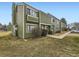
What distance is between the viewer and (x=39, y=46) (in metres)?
4.80

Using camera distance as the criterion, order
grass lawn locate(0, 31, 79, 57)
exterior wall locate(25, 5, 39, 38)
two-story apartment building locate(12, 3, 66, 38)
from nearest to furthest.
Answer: grass lawn locate(0, 31, 79, 57), two-story apartment building locate(12, 3, 66, 38), exterior wall locate(25, 5, 39, 38)

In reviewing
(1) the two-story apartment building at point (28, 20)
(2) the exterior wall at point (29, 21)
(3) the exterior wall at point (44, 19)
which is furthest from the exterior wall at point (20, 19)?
(3) the exterior wall at point (44, 19)

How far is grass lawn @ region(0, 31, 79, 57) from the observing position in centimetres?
462

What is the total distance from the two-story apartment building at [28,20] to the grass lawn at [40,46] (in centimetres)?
22

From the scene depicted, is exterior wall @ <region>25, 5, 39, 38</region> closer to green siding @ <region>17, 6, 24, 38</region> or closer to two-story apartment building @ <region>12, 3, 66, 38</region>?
two-story apartment building @ <region>12, 3, 66, 38</region>

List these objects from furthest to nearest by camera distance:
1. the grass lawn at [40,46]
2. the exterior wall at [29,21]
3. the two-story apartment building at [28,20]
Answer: the exterior wall at [29,21], the two-story apartment building at [28,20], the grass lawn at [40,46]

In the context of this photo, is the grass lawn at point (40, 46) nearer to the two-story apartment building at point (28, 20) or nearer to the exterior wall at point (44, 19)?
the two-story apartment building at point (28, 20)

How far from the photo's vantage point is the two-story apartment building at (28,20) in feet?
15.9

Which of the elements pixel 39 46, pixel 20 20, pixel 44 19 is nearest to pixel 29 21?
pixel 20 20

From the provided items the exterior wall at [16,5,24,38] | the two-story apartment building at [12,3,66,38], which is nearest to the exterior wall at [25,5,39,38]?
the two-story apartment building at [12,3,66,38]

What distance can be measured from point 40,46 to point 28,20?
77cm

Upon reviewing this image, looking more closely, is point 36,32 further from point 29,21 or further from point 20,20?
point 20,20

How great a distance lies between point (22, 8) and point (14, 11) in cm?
23

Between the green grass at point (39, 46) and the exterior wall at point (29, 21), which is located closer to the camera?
the green grass at point (39, 46)
